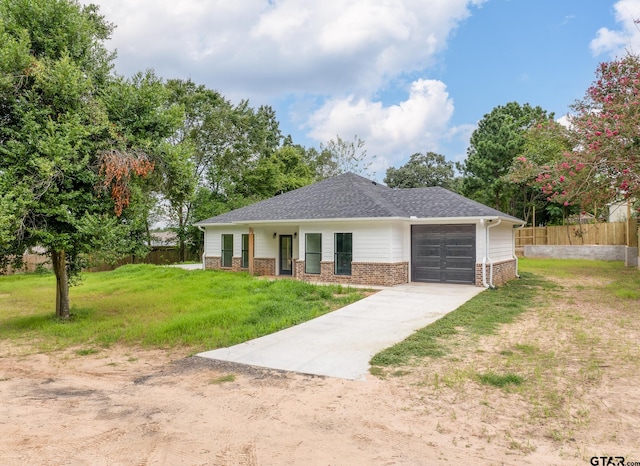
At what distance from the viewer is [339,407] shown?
13.8ft

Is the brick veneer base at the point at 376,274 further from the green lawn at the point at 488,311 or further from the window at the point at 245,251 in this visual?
the window at the point at 245,251

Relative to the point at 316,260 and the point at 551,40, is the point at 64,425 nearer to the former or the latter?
the point at 316,260

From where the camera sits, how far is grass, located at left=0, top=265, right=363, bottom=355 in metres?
7.58

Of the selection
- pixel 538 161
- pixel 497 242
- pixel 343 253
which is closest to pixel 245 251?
pixel 343 253

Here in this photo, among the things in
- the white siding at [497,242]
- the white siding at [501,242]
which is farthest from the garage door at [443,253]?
the white siding at [501,242]

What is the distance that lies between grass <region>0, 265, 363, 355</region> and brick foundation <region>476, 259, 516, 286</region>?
4222 mm

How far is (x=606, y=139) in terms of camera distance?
10.3m

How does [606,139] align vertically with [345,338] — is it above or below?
above

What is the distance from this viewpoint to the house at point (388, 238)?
13.7 metres

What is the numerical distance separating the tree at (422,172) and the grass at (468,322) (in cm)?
2544

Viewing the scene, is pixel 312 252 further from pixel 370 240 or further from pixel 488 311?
pixel 488 311

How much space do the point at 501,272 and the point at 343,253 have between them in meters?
5.87

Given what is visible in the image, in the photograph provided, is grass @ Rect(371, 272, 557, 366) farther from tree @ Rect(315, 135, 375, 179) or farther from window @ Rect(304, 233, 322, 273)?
tree @ Rect(315, 135, 375, 179)

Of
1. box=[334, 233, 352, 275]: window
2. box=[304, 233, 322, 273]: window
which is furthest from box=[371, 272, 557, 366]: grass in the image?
box=[304, 233, 322, 273]: window
